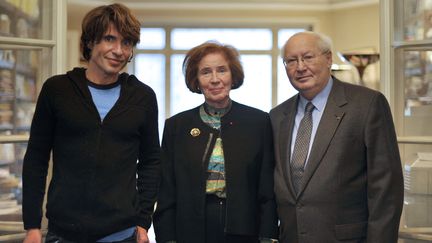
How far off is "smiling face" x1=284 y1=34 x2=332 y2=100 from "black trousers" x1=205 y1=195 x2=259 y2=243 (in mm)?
544

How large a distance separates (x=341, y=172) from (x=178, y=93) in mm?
6605

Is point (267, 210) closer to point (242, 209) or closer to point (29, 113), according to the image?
point (242, 209)

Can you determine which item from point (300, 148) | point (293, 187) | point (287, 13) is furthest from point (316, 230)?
point (287, 13)

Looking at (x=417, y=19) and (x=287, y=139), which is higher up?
(x=417, y=19)

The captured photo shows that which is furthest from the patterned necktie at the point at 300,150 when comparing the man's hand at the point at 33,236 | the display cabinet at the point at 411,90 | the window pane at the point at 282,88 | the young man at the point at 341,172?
the window pane at the point at 282,88

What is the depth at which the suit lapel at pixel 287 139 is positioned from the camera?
6.95ft

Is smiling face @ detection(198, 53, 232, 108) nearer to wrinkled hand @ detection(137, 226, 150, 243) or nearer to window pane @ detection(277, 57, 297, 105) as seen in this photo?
wrinkled hand @ detection(137, 226, 150, 243)

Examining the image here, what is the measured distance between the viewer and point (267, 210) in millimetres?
2197

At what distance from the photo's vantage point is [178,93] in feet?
28.0

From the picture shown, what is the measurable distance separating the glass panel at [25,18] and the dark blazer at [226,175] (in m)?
0.79

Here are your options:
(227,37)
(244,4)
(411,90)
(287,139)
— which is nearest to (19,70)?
(287,139)

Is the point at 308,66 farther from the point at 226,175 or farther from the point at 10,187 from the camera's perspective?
the point at 10,187

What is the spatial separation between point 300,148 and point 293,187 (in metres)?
0.15

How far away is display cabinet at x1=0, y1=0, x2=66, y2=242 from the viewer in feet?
8.12
